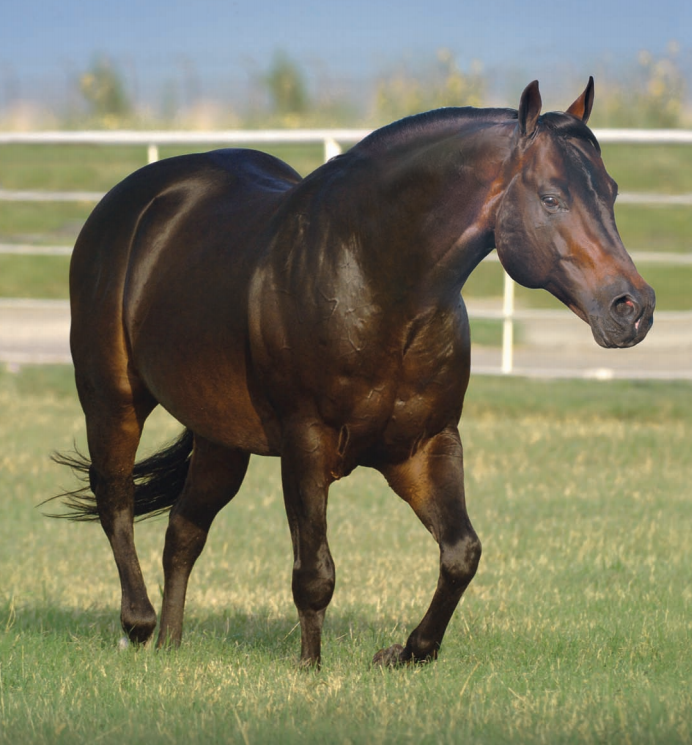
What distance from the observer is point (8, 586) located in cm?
655

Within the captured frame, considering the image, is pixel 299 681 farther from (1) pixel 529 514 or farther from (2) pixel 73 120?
(2) pixel 73 120

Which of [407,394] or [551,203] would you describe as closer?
[551,203]

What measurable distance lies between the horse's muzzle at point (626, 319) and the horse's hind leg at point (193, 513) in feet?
6.50

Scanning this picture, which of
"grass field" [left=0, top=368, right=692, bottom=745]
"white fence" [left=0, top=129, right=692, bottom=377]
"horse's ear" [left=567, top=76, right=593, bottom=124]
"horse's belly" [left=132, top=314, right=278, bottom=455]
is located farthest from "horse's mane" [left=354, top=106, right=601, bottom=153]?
"white fence" [left=0, top=129, right=692, bottom=377]

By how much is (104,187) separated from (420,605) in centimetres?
2429

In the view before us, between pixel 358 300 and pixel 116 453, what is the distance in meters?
1.64

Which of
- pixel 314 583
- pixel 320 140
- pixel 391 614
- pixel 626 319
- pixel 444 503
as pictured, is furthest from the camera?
pixel 320 140

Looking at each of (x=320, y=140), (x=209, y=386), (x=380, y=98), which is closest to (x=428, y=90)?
(x=380, y=98)

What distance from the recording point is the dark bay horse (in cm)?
390

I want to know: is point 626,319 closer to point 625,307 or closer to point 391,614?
point 625,307

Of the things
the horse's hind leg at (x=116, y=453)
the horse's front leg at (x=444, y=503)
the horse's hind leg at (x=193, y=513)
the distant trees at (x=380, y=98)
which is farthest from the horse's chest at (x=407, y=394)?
the distant trees at (x=380, y=98)

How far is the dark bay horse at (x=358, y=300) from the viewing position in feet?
12.8

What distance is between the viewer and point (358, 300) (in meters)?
4.23

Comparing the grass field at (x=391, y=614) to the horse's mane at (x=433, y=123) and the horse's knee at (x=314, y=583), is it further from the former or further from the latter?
the horse's mane at (x=433, y=123)
